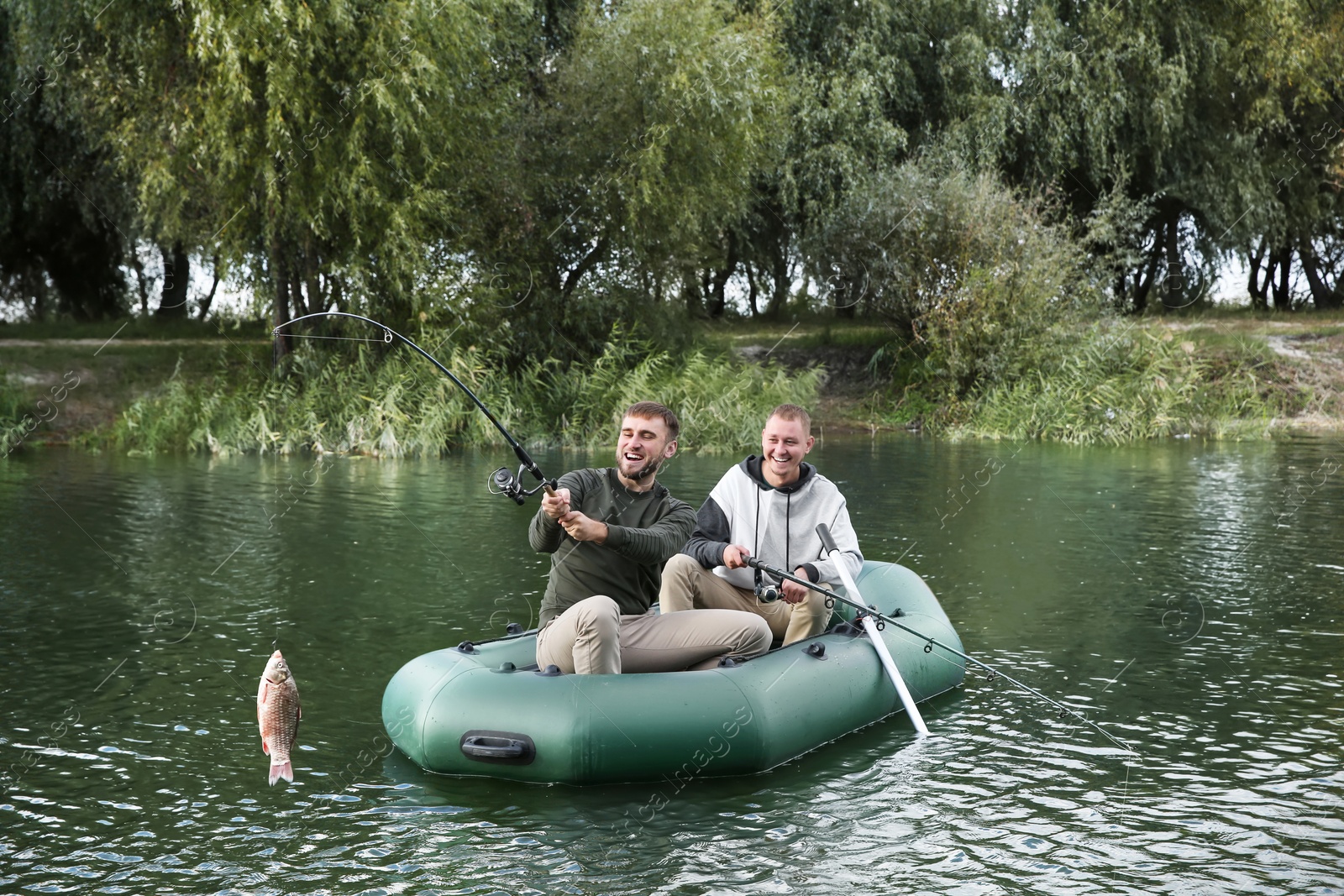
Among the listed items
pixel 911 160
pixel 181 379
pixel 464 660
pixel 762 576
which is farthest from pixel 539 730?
pixel 911 160

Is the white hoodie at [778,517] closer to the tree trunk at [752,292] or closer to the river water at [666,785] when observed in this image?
the river water at [666,785]

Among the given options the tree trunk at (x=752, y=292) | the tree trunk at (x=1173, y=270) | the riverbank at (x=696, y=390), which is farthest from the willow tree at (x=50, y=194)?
the tree trunk at (x=1173, y=270)

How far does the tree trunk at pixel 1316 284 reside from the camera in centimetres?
2775

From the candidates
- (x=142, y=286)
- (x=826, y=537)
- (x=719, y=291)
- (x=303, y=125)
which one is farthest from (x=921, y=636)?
(x=142, y=286)

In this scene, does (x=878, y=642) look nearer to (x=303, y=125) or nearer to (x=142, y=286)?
(x=303, y=125)

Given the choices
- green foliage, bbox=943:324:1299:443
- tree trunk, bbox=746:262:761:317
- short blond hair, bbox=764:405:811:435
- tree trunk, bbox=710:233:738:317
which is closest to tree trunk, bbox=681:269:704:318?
tree trunk, bbox=710:233:738:317

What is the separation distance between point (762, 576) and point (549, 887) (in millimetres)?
1803

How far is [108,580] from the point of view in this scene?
8945 millimetres

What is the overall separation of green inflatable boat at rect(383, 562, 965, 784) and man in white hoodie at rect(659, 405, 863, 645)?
352 mm

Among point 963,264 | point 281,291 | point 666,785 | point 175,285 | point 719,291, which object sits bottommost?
point 666,785

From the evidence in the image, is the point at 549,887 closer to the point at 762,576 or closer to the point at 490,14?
the point at 762,576

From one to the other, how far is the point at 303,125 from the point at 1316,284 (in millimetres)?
20568

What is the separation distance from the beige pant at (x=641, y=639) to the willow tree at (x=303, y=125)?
42.8 ft

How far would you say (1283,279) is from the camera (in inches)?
1204
